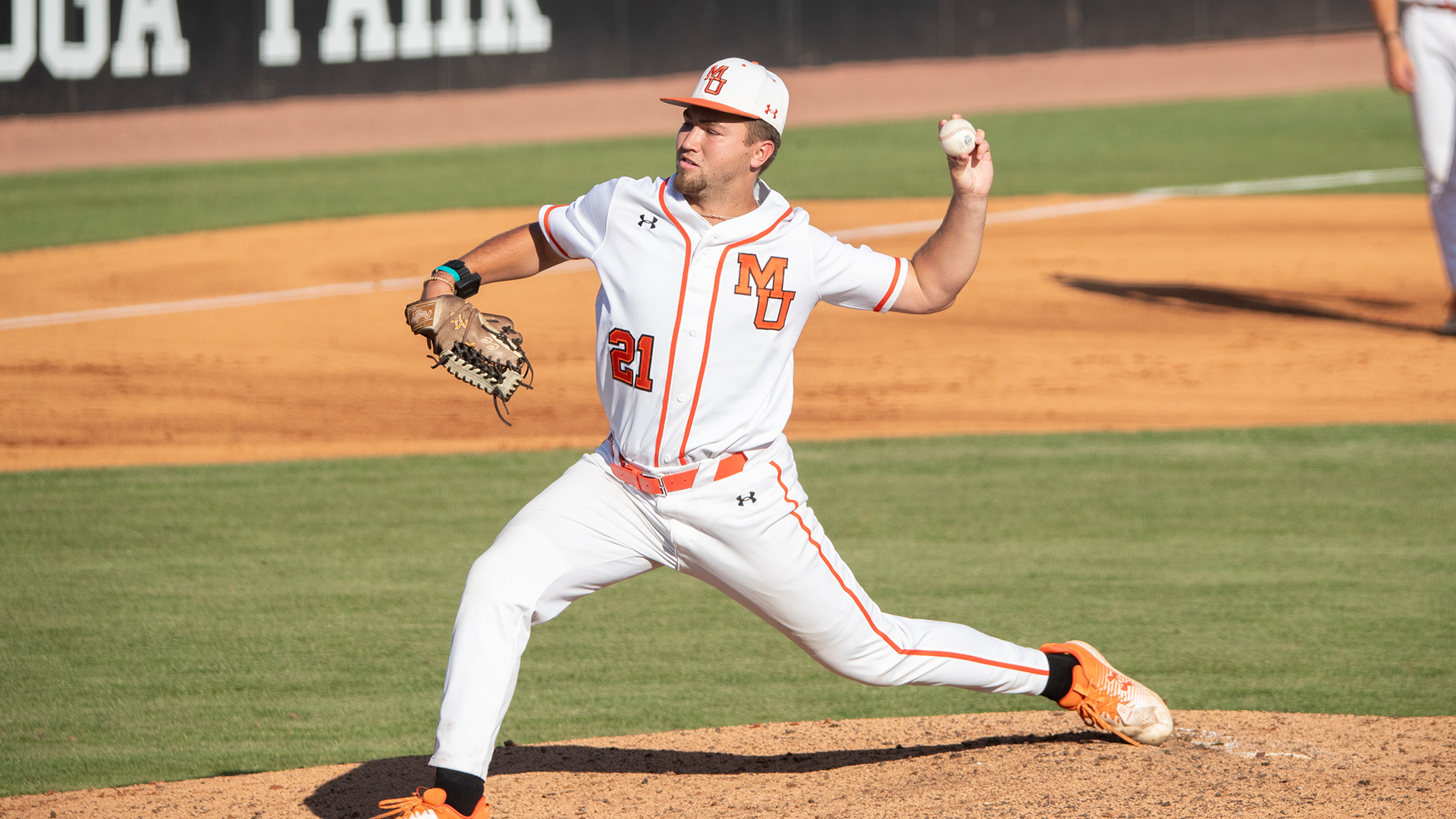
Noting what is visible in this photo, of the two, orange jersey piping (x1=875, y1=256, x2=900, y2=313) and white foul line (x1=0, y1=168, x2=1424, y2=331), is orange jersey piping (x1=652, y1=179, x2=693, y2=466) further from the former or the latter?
white foul line (x1=0, y1=168, x2=1424, y2=331)

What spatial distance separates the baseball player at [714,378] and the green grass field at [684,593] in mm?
1143

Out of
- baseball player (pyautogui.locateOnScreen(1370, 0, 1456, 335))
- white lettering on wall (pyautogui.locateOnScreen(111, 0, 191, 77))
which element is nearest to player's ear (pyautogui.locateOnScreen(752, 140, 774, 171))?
baseball player (pyautogui.locateOnScreen(1370, 0, 1456, 335))

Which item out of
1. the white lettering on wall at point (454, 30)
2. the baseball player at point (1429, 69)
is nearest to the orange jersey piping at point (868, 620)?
the baseball player at point (1429, 69)

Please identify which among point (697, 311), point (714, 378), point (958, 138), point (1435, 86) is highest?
point (1435, 86)

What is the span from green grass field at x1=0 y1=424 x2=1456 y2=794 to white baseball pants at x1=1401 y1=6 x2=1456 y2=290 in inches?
66.9

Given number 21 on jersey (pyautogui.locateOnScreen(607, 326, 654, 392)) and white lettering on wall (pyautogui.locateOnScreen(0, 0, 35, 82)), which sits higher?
white lettering on wall (pyautogui.locateOnScreen(0, 0, 35, 82))

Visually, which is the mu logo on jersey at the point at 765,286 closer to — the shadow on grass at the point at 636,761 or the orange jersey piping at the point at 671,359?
the orange jersey piping at the point at 671,359

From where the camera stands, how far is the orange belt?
12.1ft

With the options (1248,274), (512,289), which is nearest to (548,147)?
(512,289)

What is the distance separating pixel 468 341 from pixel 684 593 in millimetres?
2558

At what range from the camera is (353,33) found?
734 inches

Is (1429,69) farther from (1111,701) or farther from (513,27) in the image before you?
(513,27)

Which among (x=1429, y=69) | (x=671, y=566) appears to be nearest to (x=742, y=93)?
(x=671, y=566)

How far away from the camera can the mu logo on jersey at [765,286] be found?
12.1ft
